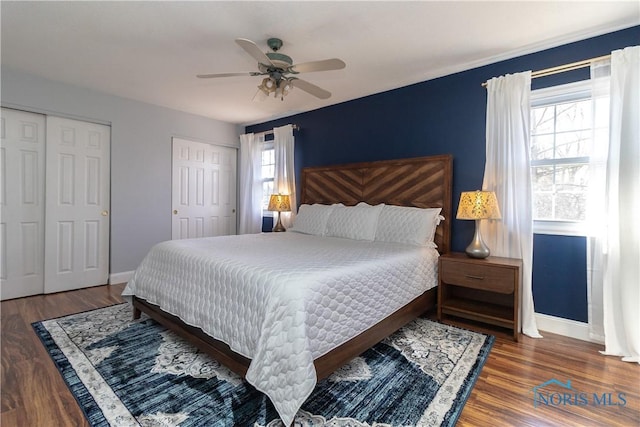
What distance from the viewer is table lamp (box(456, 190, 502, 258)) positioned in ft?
8.50

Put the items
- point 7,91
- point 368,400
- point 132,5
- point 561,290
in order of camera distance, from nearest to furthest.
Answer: point 368,400 < point 132,5 < point 561,290 < point 7,91

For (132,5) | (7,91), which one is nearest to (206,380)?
(132,5)

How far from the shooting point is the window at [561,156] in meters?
2.51

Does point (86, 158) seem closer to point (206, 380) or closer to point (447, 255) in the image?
point (206, 380)

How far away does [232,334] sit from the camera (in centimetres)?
174

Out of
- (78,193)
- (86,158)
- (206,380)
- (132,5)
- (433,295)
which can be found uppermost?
(132,5)

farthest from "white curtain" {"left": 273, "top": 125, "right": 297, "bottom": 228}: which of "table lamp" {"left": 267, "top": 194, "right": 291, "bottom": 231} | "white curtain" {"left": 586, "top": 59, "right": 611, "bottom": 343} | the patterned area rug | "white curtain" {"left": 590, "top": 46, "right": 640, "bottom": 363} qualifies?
"white curtain" {"left": 590, "top": 46, "right": 640, "bottom": 363}

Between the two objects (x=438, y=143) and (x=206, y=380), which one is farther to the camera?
(x=438, y=143)

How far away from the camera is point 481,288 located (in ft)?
8.32

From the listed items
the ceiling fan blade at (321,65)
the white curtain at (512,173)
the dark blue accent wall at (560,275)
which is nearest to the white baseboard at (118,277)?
the ceiling fan blade at (321,65)

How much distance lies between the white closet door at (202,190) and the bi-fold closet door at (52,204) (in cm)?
91

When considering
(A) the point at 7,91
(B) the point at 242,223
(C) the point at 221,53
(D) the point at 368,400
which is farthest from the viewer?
(B) the point at 242,223

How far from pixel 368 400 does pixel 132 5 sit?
2925mm

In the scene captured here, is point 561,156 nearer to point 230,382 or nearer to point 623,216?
point 623,216
